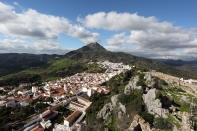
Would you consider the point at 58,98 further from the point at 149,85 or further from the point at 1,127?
the point at 149,85

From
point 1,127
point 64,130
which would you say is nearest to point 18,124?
point 1,127

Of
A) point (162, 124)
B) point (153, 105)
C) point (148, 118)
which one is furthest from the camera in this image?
point (153, 105)

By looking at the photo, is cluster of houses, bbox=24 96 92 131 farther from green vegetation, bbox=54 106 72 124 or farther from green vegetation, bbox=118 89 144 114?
green vegetation, bbox=118 89 144 114

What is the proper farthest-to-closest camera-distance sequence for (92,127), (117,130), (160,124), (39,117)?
1. (39,117)
2. (92,127)
3. (117,130)
4. (160,124)

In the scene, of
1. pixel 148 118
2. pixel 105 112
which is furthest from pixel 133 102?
pixel 105 112

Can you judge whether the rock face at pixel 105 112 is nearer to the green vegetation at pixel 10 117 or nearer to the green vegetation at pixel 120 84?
the green vegetation at pixel 120 84

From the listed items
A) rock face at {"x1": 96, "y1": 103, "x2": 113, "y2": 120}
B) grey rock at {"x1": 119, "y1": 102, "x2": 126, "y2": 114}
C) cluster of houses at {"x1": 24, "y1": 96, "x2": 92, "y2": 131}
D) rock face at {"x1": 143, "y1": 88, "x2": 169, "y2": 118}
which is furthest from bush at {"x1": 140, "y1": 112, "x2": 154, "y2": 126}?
cluster of houses at {"x1": 24, "y1": 96, "x2": 92, "y2": 131}

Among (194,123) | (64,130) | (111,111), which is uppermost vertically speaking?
(194,123)

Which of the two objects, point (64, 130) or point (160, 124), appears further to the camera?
point (64, 130)

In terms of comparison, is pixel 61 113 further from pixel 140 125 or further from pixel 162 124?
pixel 162 124
